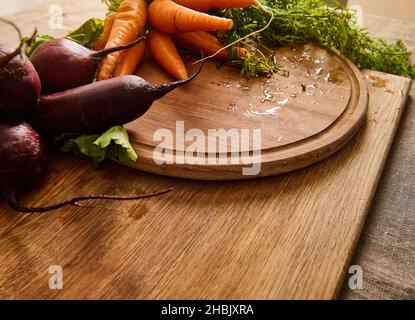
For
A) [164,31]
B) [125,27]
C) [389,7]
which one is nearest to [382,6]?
[389,7]

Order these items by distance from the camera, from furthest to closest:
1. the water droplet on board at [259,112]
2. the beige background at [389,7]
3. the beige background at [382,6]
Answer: the beige background at [389,7] → the beige background at [382,6] → the water droplet on board at [259,112]

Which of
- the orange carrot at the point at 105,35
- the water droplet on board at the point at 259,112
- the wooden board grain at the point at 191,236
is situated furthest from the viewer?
the orange carrot at the point at 105,35

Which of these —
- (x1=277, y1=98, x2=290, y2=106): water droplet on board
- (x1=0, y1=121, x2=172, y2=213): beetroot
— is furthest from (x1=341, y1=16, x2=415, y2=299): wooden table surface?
(x1=0, y1=121, x2=172, y2=213): beetroot

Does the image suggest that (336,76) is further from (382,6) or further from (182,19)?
(382,6)

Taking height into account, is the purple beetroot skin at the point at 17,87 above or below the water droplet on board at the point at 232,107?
above

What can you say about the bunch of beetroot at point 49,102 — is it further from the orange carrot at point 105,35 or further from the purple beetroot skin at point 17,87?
the orange carrot at point 105,35

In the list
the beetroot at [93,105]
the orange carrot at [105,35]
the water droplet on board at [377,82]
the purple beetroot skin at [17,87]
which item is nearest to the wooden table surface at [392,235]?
the water droplet on board at [377,82]
